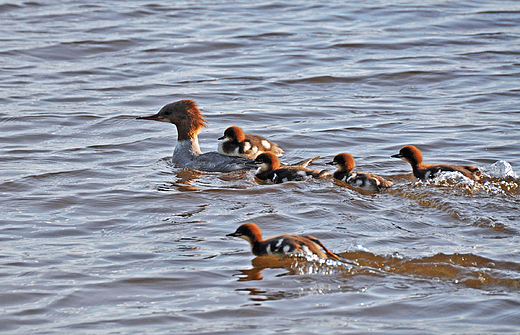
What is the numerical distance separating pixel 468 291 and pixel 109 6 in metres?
14.7

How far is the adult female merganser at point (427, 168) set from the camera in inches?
287

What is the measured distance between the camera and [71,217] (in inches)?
261

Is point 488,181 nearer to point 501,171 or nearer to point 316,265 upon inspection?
point 501,171

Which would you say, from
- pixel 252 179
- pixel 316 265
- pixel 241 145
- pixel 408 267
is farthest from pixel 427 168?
pixel 316 265

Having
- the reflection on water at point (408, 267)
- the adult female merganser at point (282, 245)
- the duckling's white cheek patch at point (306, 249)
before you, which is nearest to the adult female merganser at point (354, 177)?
the reflection on water at point (408, 267)

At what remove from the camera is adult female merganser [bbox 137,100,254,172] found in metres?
8.48

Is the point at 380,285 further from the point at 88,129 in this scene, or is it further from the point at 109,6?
the point at 109,6

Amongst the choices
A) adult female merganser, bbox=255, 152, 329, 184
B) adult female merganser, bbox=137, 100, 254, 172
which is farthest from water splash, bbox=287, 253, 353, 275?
adult female merganser, bbox=137, 100, 254, 172

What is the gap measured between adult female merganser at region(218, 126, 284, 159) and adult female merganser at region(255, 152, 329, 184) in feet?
1.61

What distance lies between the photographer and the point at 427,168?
24.5 ft

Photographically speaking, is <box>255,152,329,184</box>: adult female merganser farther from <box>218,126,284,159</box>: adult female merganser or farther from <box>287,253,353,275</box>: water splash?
<box>287,253,353,275</box>: water splash

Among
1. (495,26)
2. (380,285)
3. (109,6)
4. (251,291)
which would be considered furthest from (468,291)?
(109,6)

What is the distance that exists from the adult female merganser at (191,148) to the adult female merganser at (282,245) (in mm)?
2872

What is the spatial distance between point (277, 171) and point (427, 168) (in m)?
1.56
